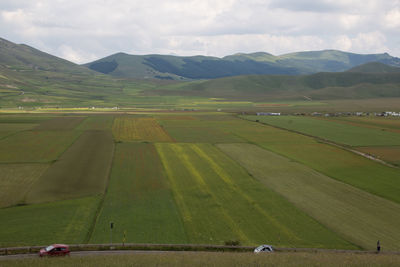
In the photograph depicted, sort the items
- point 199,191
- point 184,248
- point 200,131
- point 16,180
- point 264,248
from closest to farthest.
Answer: point 264,248, point 184,248, point 199,191, point 16,180, point 200,131

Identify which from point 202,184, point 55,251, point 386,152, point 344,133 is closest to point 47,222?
point 55,251

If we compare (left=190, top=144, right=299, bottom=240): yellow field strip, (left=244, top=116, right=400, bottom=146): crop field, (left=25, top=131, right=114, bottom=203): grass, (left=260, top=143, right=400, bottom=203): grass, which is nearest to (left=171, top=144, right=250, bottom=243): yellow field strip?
(left=190, top=144, right=299, bottom=240): yellow field strip

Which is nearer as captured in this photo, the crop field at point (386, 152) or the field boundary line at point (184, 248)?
the field boundary line at point (184, 248)

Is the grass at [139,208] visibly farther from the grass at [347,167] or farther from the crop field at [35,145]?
the grass at [347,167]

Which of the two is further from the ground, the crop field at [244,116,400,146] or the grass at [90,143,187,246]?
the crop field at [244,116,400,146]

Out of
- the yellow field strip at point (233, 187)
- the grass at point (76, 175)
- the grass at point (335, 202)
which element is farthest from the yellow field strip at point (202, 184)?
the grass at point (76, 175)

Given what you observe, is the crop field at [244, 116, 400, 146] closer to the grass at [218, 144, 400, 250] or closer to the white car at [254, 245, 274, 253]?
the grass at [218, 144, 400, 250]

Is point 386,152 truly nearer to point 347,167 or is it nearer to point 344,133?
point 347,167
